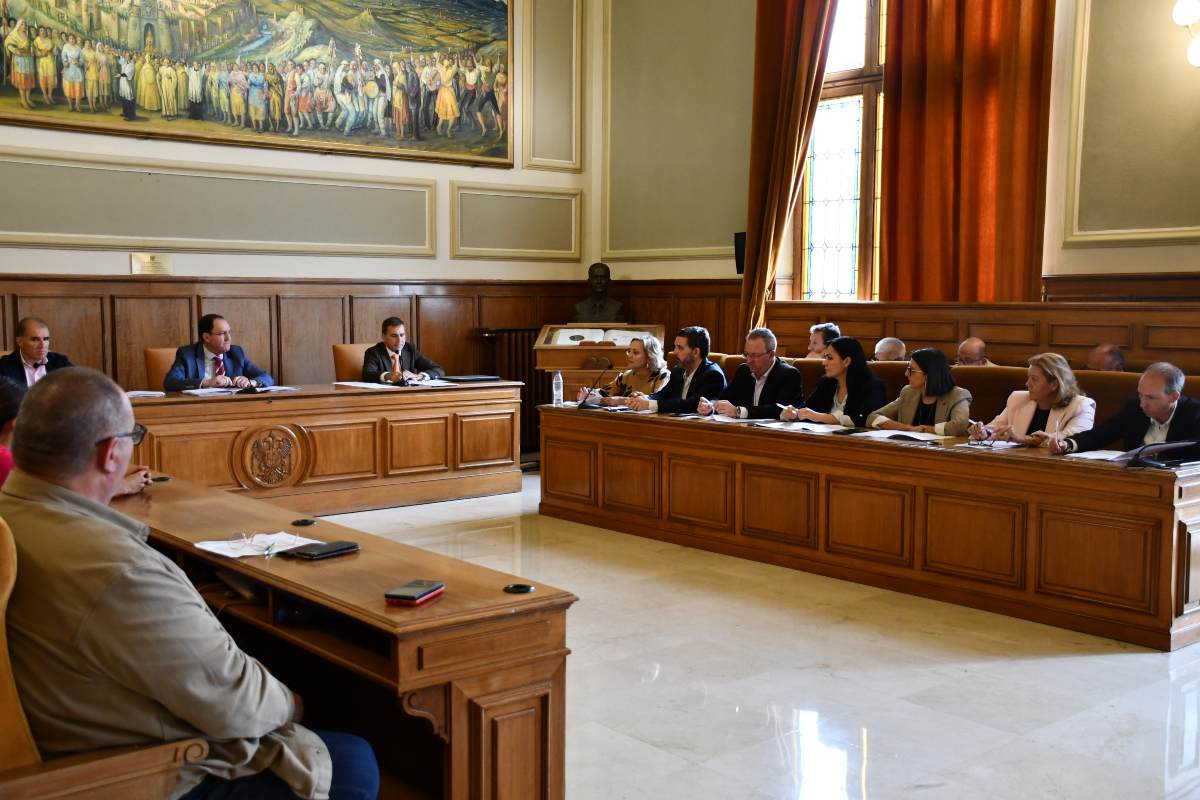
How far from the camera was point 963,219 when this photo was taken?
824cm

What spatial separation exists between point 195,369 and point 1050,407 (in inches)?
209

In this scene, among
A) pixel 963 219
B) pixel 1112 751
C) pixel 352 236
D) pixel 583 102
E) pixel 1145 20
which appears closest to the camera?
pixel 1112 751

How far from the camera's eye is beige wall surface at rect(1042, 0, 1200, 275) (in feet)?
23.0

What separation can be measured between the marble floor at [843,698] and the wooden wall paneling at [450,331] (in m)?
4.42

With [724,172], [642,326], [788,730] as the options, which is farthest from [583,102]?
[788,730]

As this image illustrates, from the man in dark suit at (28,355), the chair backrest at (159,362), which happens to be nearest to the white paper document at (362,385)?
the chair backrest at (159,362)

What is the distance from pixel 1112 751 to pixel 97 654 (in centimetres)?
310

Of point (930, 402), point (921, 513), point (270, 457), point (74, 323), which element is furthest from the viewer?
point (74, 323)

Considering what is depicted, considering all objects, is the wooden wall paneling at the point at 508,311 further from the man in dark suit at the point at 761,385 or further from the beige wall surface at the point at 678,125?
the man in dark suit at the point at 761,385

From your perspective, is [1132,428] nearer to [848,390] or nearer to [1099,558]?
[1099,558]

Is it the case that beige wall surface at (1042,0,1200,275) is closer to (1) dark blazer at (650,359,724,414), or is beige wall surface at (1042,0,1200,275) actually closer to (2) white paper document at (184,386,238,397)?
(1) dark blazer at (650,359,724,414)

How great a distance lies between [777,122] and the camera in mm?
9234

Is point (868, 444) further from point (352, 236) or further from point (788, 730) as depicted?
point (352, 236)

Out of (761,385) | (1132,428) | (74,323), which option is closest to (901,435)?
(1132,428)
